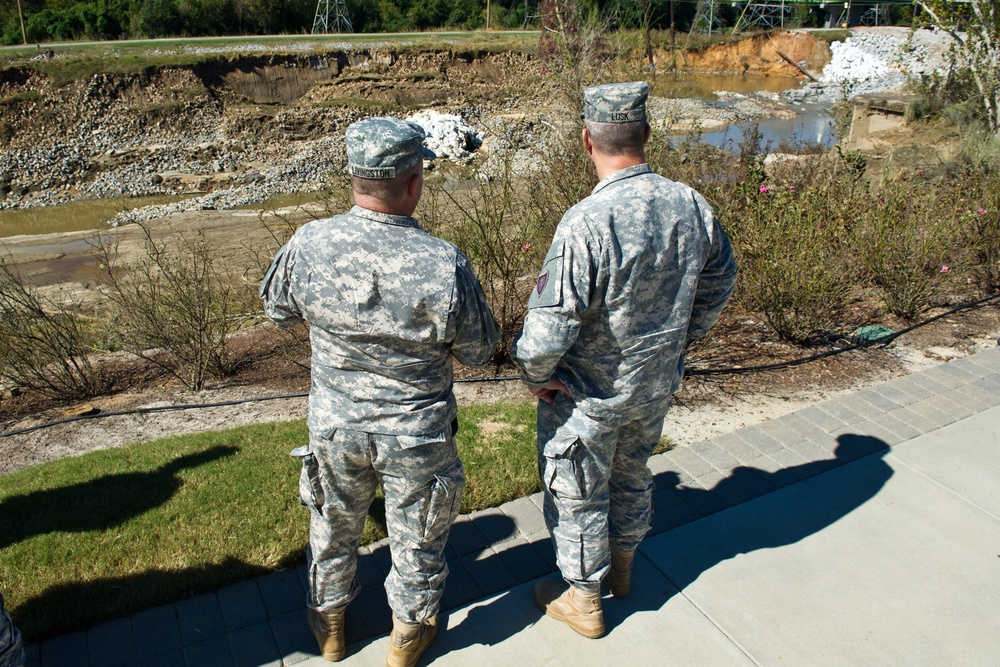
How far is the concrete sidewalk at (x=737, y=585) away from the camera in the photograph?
2725 millimetres

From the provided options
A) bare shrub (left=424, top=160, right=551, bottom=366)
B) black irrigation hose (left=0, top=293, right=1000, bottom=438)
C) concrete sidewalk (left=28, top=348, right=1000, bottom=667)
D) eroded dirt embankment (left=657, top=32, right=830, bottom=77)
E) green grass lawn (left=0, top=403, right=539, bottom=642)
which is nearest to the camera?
concrete sidewalk (left=28, top=348, right=1000, bottom=667)

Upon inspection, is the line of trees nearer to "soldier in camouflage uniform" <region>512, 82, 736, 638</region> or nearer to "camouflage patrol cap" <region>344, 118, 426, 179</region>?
"soldier in camouflage uniform" <region>512, 82, 736, 638</region>

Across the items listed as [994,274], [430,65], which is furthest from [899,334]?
[430,65]

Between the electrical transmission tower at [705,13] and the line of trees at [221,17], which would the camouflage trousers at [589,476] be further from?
the line of trees at [221,17]

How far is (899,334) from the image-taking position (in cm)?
570

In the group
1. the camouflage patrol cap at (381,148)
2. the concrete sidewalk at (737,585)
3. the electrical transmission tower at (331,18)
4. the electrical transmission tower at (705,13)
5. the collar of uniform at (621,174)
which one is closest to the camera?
the camouflage patrol cap at (381,148)

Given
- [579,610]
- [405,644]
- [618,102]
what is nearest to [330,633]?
[405,644]

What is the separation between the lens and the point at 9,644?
2223 mm

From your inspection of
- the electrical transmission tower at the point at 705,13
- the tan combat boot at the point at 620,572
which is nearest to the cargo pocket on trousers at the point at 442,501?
the tan combat boot at the point at 620,572

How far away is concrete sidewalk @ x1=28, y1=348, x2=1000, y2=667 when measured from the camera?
8.94 ft

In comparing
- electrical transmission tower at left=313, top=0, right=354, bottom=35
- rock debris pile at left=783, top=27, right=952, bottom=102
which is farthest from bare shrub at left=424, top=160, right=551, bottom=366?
electrical transmission tower at left=313, top=0, right=354, bottom=35

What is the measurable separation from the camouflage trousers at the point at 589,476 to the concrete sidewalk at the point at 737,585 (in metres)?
0.35

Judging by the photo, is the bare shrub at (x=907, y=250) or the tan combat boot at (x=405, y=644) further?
the bare shrub at (x=907, y=250)

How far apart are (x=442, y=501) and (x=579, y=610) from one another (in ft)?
2.53
